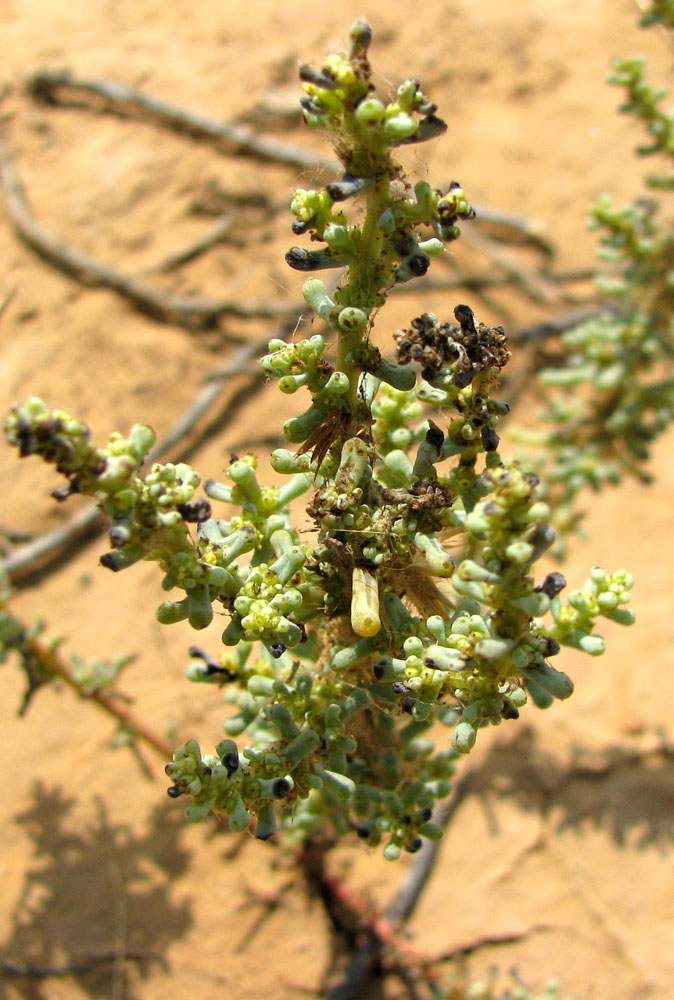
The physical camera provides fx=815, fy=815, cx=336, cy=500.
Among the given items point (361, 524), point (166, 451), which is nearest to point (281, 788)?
point (361, 524)

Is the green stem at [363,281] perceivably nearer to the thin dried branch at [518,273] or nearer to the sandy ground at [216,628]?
the sandy ground at [216,628]

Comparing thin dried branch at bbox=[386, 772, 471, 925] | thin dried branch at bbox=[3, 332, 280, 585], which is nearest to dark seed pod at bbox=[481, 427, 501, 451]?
thin dried branch at bbox=[386, 772, 471, 925]

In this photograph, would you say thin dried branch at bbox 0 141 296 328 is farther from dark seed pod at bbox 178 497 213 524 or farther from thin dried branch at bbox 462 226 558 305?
dark seed pod at bbox 178 497 213 524

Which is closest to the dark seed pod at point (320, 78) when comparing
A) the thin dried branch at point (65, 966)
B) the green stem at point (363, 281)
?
the green stem at point (363, 281)

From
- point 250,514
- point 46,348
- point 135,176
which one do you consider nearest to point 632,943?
point 250,514

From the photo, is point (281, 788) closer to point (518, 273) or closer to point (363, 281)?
point (363, 281)

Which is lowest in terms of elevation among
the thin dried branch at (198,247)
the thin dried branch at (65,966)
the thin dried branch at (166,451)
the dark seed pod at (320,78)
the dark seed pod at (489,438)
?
the thin dried branch at (65,966)

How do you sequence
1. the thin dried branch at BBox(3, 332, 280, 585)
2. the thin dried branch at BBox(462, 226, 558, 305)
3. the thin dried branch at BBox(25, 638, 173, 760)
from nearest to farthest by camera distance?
the thin dried branch at BBox(25, 638, 173, 760), the thin dried branch at BBox(3, 332, 280, 585), the thin dried branch at BBox(462, 226, 558, 305)
